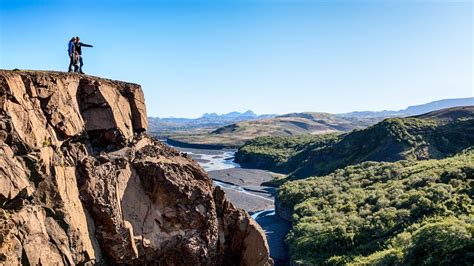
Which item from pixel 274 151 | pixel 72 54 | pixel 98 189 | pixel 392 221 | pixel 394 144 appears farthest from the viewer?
pixel 274 151

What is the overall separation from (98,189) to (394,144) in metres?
104

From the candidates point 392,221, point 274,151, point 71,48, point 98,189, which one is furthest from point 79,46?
point 274,151

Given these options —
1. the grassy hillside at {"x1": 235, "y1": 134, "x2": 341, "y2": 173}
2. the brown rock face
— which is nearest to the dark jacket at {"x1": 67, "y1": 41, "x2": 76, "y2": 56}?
the brown rock face

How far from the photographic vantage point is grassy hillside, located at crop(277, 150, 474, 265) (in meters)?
38.7

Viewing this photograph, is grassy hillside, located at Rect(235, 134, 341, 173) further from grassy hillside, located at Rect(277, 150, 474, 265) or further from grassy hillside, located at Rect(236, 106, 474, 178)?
grassy hillside, located at Rect(277, 150, 474, 265)

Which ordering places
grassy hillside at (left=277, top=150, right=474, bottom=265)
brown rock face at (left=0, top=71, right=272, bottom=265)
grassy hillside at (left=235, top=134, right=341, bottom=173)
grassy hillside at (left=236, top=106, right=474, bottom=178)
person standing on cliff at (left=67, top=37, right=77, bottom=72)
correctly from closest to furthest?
brown rock face at (left=0, top=71, right=272, bottom=265) < person standing on cliff at (left=67, top=37, right=77, bottom=72) < grassy hillside at (left=277, top=150, right=474, bottom=265) < grassy hillside at (left=236, top=106, right=474, bottom=178) < grassy hillside at (left=235, top=134, right=341, bottom=173)

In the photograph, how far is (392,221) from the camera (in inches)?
2014

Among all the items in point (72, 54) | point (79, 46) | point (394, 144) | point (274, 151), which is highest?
point (79, 46)

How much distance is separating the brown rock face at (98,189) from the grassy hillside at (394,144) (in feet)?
297

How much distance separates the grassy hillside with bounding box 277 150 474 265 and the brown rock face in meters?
26.0

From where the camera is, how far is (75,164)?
14.9m

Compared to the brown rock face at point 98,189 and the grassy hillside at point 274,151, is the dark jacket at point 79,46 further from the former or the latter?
the grassy hillside at point 274,151

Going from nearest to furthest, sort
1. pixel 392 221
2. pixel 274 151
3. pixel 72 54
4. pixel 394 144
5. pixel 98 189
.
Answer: pixel 98 189 < pixel 72 54 < pixel 392 221 < pixel 394 144 < pixel 274 151

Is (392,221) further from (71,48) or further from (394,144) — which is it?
(394,144)
